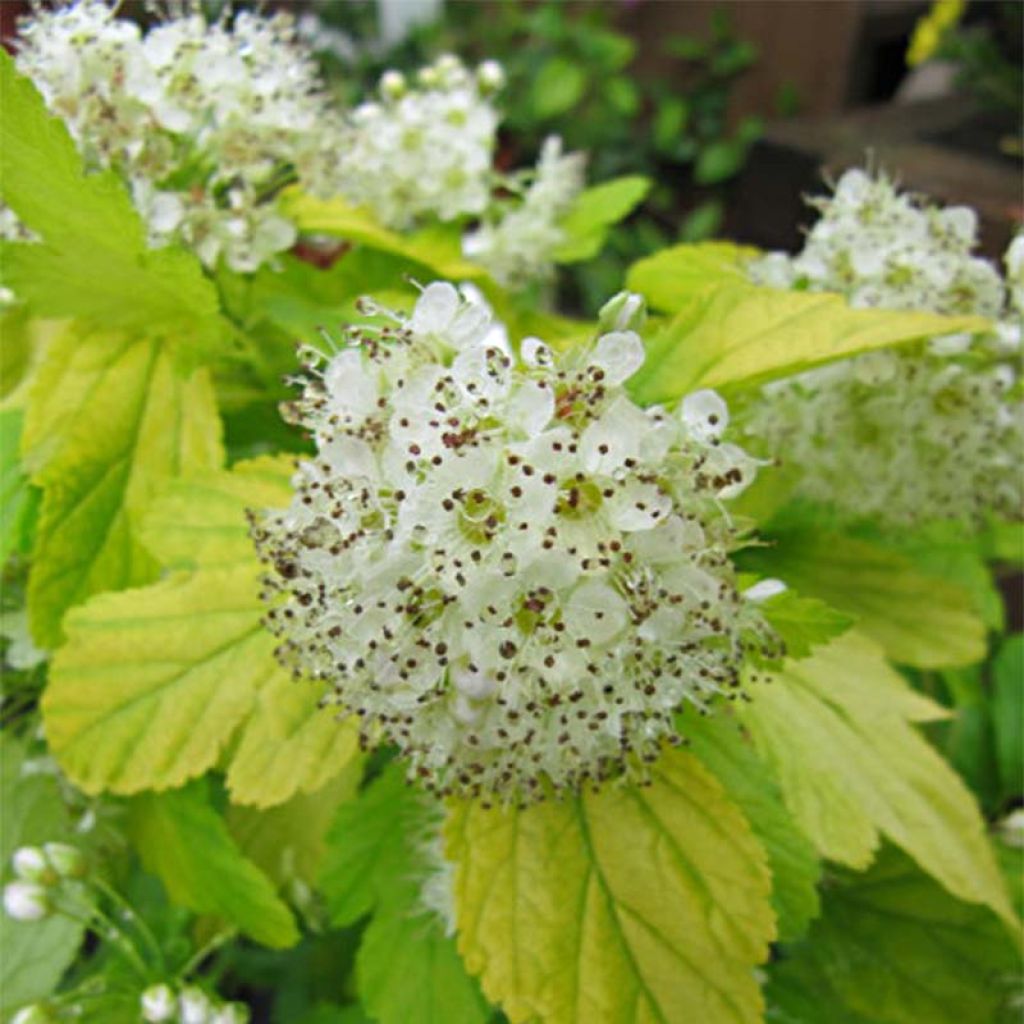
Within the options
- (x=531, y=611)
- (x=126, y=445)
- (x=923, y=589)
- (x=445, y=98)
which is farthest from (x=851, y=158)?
(x=531, y=611)

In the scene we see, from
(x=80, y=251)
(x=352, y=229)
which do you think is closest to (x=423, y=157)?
(x=352, y=229)

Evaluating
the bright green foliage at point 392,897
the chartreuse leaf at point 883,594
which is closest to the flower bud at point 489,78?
the chartreuse leaf at point 883,594

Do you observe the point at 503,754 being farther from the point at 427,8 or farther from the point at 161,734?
the point at 427,8

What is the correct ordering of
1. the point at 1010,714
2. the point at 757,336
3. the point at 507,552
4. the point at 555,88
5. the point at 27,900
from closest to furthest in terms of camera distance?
the point at 507,552
the point at 757,336
the point at 27,900
the point at 1010,714
the point at 555,88

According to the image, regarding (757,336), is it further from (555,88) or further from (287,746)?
(555,88)

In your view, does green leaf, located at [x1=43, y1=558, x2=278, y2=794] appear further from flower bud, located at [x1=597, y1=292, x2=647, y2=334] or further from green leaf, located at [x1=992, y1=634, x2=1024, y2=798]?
green leaf, located at [x1=992, y1=634, x2=1024, y2=798]

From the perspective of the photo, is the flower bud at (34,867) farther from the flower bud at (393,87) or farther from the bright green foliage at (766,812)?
the flower bud at (393,87)

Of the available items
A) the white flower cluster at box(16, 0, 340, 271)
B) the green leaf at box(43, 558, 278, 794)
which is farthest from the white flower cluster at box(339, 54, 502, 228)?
the green leaf at box(43, 558, 278, 794)
